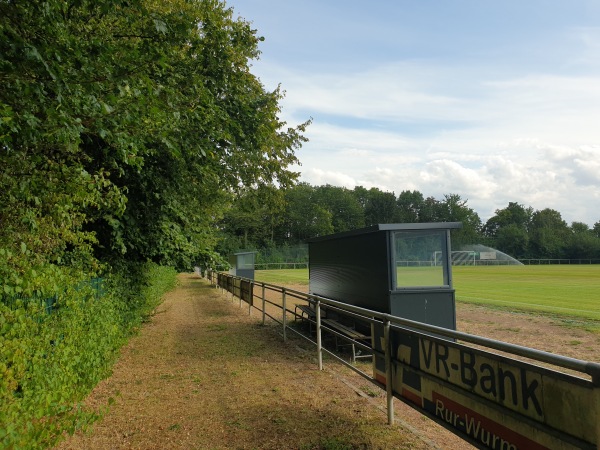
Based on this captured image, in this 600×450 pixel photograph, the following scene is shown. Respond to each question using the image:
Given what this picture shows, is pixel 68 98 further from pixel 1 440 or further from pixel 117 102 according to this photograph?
pixel 1 440

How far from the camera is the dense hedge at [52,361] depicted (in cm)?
287

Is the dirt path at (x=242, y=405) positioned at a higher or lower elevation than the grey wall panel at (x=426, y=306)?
lower

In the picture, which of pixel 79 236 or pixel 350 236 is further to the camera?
pixel 350 236

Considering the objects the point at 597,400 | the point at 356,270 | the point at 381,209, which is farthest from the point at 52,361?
the point at 381,209

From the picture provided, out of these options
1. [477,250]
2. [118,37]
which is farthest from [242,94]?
[477,250]

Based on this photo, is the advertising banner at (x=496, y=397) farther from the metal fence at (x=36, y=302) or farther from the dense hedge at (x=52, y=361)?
the metal fence at (x=36, y=302)

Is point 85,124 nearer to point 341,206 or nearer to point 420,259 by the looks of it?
point 420,259

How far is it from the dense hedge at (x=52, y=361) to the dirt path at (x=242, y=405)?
18.4 inches

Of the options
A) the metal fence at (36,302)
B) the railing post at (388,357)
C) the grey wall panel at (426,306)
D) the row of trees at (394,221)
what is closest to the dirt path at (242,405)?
the railing post at (388,357)

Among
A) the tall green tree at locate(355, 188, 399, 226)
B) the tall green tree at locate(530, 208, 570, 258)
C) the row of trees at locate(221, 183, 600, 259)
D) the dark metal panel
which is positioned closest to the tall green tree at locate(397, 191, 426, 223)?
the row of trees at locate(221, 183, 600, 259)

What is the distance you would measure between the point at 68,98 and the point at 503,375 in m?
4.26

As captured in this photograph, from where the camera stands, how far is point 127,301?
9.35 meters

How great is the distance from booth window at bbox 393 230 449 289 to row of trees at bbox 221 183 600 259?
6238 cm

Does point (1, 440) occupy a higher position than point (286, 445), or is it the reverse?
point (1, 440)
